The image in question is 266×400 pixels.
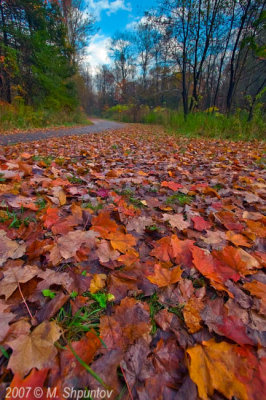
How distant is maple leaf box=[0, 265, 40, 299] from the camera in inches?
28.5

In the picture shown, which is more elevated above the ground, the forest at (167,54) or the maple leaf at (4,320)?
the forest at (167,54)

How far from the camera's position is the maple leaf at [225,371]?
51 centimetres

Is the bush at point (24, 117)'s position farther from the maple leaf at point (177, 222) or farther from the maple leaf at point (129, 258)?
the maple leaf at point (129, 258)

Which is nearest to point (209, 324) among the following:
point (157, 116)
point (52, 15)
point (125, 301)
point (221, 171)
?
point (125, 301)

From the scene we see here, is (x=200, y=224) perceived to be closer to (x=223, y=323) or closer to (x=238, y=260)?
(x=238, y=260)

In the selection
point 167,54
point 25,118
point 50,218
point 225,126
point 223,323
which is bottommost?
point 223,323

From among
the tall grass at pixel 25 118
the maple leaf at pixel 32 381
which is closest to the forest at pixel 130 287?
the maple leaf at pixel 32 381

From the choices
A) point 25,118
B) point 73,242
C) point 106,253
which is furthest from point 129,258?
point 25,118

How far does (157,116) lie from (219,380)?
1647 centimetres

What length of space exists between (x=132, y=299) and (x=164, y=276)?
18cm

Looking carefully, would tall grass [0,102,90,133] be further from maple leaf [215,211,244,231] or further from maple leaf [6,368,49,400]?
maple leaf [6,368,49,400]

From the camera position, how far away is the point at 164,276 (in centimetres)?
85

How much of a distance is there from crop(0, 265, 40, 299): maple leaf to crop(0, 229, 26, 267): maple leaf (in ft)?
0.32

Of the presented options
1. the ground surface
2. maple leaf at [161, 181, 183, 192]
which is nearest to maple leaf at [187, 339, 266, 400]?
the ground surface
